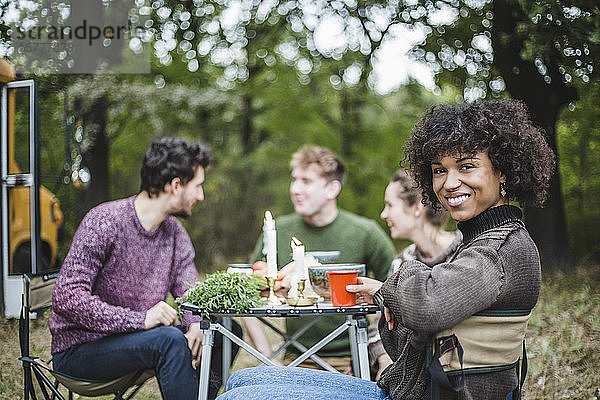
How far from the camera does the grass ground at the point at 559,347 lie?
10.2 ft

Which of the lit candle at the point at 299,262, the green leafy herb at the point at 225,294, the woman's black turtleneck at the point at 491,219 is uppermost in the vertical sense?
the woman's black turtleneck at the point at 491,219

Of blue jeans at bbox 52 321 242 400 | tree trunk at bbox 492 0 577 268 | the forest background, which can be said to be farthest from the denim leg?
tree trunk at bbox 492 0 577 268

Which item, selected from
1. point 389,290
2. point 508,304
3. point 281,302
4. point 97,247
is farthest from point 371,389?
point 97,247

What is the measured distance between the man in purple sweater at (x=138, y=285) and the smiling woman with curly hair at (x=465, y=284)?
2.96 ft

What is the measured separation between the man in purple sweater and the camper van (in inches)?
32.9

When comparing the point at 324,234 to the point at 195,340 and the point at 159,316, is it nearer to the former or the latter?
the point at 195,340

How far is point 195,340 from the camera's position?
2900 mm

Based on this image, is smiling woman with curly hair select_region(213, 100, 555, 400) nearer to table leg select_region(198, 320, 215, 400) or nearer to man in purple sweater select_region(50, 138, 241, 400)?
table leg select_region(198, 320, 215, 400)

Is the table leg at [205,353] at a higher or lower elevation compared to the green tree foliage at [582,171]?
lower

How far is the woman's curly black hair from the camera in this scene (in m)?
1.60

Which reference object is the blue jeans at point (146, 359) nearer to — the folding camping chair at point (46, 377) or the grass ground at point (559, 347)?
the folding camping chair at point (46, 377)

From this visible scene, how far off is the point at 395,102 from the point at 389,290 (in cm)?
811

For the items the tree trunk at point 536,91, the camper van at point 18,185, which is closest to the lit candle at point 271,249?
the camper van at point 18,185

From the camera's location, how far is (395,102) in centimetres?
947
